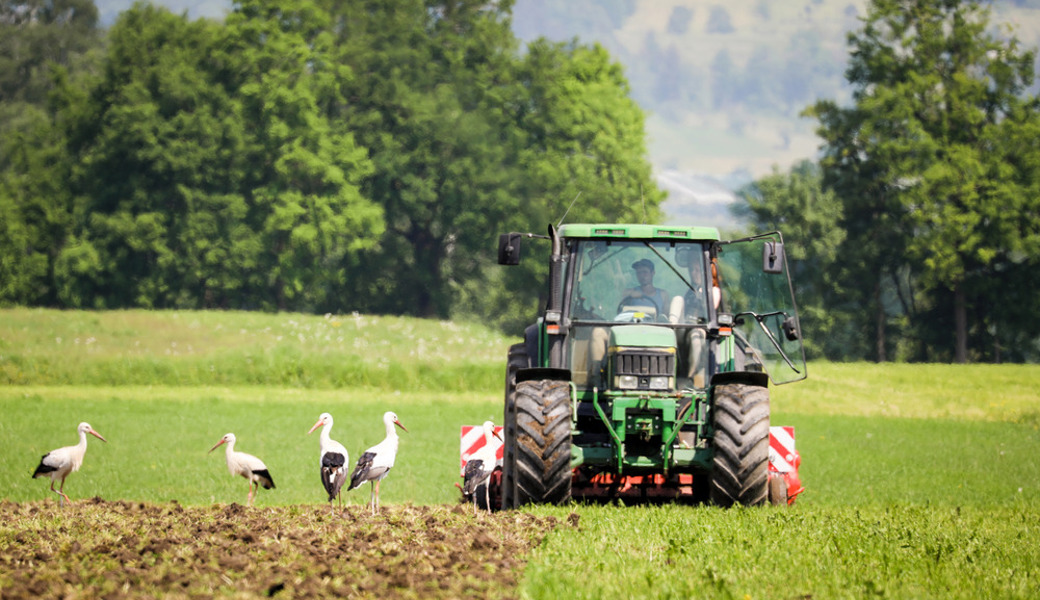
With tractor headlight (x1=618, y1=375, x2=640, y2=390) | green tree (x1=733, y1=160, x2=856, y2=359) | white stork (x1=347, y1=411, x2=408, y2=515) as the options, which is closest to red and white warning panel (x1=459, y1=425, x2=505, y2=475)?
white stork (x1=347, y1=411, x2=408, y2=515)

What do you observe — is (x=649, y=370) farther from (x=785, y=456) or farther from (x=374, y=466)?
(x=374, y=466)

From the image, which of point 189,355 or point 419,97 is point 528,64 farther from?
point 189,355

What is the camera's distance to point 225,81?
56094mm

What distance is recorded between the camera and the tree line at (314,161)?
53.9 m

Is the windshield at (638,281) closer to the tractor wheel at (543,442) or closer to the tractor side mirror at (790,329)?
the tractor side mirror at (790,329)

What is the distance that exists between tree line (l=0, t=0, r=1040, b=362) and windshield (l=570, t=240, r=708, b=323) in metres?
43.3

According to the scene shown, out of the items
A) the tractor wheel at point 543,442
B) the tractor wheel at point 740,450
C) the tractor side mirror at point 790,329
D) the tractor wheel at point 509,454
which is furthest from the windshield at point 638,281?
the tractor wheel at point 543,442

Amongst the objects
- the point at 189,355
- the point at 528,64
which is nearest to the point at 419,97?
the point at 528,64

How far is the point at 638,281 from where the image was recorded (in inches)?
450

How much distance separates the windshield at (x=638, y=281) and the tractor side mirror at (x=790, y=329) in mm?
792

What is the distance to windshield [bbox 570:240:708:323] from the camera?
11.3 meters

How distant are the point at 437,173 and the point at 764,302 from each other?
1874 inches

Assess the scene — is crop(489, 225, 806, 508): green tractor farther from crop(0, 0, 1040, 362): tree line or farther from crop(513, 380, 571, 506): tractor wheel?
crop(0, 0, 1040, 362): tree line

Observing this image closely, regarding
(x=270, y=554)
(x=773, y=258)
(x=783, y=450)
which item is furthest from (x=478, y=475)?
(x=270, y=554)
